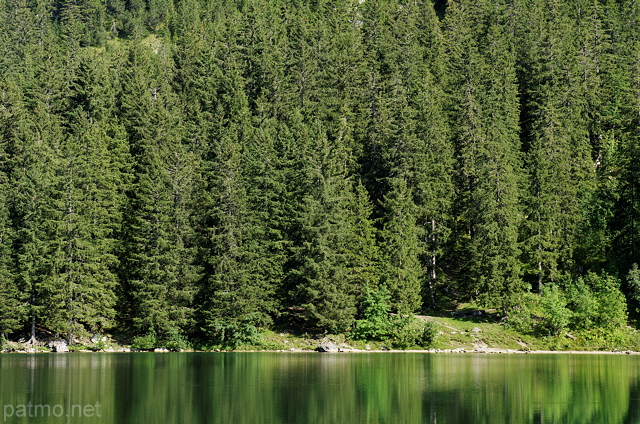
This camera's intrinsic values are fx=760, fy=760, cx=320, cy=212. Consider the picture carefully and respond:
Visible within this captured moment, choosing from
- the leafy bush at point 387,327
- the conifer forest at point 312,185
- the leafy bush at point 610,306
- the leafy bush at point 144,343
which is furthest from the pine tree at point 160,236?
the leafy bush at point 610,306

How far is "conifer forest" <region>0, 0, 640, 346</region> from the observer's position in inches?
2992

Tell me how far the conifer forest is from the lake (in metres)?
16.6

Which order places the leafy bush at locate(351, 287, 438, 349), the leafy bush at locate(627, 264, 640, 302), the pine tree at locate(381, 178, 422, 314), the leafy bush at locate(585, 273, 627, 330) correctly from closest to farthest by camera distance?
the leafy bush at locate(585, 273, 627, 330)
the leafy bush at locate(351, 287, 438, 349)
the leafy bush at locate(627, 264, 640, 302)
the pine tree at locate(381, 178, 422, 314)

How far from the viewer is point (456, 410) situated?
33.4 m

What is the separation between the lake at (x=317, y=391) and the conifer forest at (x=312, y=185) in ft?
54.5

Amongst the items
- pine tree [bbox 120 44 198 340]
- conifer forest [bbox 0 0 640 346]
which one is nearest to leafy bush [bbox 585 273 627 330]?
conifer forest [bbox 0 0 640 346]

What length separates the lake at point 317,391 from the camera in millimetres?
31625

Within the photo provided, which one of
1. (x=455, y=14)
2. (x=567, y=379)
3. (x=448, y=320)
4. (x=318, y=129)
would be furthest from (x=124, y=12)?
(x=567, y=379)

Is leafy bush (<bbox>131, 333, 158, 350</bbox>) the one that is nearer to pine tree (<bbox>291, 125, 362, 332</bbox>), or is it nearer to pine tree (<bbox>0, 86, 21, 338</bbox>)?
pine tree (<bbox>0, 86, 21, 338</bbox>)

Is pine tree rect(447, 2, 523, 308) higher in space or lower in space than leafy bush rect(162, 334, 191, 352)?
higher

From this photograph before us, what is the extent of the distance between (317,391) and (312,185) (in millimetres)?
45619

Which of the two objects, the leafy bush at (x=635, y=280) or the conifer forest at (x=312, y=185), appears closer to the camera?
the leafy bush at (x=635, y=280)

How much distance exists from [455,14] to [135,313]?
85727 mm

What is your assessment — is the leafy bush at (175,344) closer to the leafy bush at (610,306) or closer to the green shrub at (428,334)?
the green shrub at (428,334)
